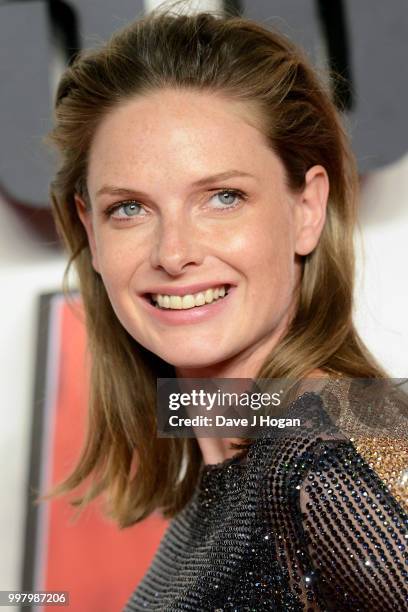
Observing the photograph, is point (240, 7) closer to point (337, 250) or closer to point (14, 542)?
point (337, 250)

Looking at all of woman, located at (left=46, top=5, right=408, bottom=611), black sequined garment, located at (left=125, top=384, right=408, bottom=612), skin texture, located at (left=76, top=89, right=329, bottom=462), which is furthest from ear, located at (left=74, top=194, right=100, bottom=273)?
black sequined garment, located at (left=125, top=384, right=408, bottom=612)

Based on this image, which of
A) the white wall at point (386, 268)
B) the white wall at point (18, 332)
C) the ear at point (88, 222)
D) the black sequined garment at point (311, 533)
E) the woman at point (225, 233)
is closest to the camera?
the black sequined garment at point (311, 533)

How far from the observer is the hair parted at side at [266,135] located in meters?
1.10

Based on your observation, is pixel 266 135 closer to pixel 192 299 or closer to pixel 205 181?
pixel 205 181

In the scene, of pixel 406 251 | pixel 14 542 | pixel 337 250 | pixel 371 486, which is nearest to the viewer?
pixel 371 486

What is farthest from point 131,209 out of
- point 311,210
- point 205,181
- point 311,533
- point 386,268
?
point 386,268

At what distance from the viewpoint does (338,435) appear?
86cm

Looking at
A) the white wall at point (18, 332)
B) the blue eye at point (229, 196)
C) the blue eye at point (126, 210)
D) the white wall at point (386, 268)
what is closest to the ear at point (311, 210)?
the blue eye at point (229, 196)

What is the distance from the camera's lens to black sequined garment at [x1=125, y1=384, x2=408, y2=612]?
818 millimetres

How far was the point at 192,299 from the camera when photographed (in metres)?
1.08

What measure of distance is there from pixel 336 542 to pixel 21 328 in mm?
1238

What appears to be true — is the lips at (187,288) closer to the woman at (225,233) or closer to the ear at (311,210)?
the woman at (225,233)

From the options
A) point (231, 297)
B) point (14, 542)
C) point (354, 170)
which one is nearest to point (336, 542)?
point (231, 297)

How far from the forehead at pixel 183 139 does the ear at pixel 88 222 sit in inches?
6.1
